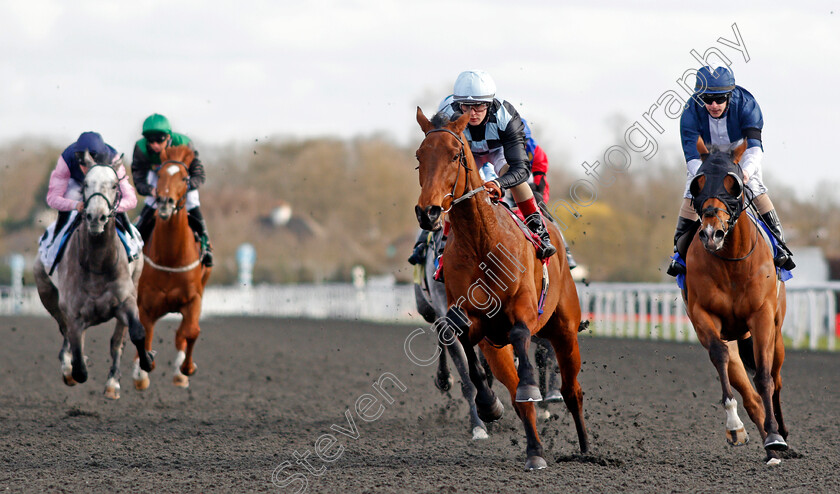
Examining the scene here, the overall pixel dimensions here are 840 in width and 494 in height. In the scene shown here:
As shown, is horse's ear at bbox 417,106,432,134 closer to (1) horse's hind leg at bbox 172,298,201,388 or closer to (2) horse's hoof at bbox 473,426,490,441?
(2) horse's hoof at bbox 473,426,490,441

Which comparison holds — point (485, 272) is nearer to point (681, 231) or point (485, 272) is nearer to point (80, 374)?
point (681, 231)

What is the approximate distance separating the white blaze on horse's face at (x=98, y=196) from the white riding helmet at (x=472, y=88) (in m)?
3.17

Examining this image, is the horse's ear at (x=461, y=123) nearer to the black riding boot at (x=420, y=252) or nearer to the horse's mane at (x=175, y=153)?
the black riding boot at (x=420, y=252)

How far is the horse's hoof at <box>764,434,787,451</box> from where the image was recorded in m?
6.21

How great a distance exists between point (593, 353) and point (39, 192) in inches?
1629

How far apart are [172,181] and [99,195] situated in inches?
53.6

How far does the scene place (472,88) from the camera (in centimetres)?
630

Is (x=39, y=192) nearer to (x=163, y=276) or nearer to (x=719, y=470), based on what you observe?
(x=163, y=276)

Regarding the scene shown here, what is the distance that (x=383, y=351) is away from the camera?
654 inches

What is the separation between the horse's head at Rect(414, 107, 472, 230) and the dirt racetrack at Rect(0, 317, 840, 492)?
1.50 meters

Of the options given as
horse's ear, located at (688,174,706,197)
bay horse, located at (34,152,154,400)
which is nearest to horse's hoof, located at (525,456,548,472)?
horse's ear, located at (688,174,706,197)

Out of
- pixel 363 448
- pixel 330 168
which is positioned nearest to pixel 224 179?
pixel 330 168

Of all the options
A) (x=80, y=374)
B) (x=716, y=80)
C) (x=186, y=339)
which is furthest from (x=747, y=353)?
(x=186, y=339)

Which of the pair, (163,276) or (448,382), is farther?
(163,276)
